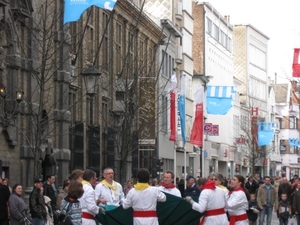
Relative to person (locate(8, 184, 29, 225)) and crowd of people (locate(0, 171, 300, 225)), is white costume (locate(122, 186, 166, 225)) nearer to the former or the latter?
crowd of people (locate(0, 171, 300, 225))

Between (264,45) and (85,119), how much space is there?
250 feet

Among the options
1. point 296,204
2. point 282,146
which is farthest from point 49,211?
point 282,146

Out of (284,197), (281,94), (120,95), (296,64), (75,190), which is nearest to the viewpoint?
(75,190)

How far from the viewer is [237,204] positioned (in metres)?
18.6

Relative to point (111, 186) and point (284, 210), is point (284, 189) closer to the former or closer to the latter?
point (284, 210)

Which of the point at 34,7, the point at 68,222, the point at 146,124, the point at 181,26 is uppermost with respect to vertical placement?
the point at 181,26

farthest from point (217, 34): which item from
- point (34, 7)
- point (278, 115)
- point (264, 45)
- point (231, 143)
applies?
point (34, 7)

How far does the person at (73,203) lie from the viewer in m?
15.7

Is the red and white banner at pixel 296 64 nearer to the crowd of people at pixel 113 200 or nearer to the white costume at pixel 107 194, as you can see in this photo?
the crowd of people at pixel 113 200

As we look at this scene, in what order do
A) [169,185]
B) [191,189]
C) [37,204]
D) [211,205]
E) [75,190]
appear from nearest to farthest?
1. [75,190]
2. [211,205]
3. [169,185]
4. [37,204]
5. [191,189]

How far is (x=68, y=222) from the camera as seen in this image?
1579 cm

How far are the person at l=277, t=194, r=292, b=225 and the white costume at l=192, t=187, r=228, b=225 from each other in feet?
46.4

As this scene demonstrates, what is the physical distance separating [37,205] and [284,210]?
12.9 meters

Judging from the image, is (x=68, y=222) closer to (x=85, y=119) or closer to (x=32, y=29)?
(x=32, y=29)
